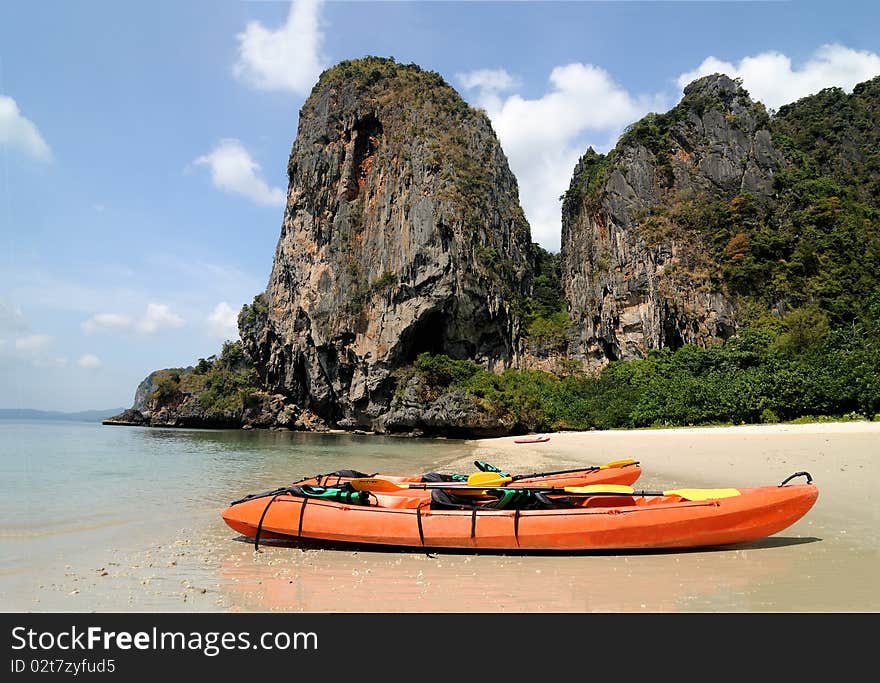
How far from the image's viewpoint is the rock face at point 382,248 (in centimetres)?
4400

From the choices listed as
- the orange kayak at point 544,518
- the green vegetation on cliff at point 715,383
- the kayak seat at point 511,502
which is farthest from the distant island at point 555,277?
the kayak seat at point 511,502

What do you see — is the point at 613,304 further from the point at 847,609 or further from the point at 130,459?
the point at 847,609

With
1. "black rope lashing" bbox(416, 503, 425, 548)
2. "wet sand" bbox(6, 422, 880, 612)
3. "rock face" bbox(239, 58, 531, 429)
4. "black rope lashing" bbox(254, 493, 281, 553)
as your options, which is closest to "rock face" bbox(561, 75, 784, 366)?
"rock face" bbox(239, 58, 531, 429)

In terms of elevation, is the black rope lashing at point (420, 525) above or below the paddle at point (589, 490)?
below

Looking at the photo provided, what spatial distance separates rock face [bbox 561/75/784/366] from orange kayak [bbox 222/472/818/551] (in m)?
31.2

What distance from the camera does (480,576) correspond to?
5.77 metres

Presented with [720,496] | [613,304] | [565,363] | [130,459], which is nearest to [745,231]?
[613,304]

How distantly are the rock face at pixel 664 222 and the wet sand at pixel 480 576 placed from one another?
29199 millimetres

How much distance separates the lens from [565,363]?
43031 millimetres

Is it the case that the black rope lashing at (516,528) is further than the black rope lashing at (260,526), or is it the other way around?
the black rope lashing at (260,526)

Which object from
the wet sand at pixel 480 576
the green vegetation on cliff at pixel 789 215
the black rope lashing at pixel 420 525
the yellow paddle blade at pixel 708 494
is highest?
the green vegetation on cliff at pixel 789 215

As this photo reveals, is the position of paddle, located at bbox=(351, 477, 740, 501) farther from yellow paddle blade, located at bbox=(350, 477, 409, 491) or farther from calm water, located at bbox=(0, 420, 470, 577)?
calm water, located at bbox=(0, 420, 470, 577)

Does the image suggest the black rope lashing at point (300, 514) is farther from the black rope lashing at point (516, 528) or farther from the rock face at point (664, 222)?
the rock face at point (664, 222)

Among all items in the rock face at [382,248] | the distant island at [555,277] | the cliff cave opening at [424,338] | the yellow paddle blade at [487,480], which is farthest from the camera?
the rock face at [382,248]
